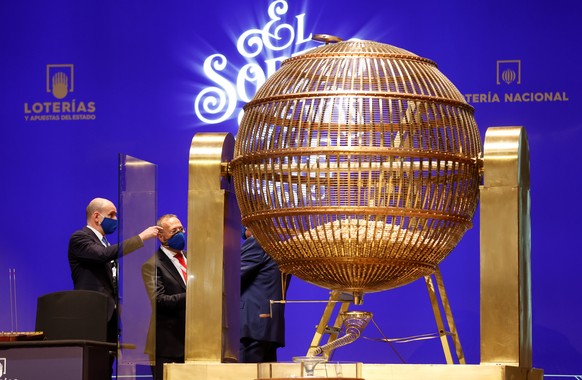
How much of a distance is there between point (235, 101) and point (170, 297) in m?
1.89

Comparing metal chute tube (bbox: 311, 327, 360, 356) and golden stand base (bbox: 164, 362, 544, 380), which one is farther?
metal chute tube (bbox: 311, 327, 360, 356)

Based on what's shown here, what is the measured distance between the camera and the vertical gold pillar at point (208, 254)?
290 centimetres

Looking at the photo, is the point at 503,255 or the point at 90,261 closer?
the point at 503,255

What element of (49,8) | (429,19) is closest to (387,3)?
(429,19)

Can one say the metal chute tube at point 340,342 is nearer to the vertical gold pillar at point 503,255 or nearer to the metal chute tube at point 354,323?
the metal chute tube at point 354,323

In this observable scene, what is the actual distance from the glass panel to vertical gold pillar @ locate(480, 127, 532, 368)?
129 cm

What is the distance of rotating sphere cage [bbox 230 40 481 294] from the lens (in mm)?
2719

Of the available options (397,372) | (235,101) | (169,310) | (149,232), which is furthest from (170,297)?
(397,372)

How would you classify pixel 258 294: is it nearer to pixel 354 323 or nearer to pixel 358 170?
pixel 354 323

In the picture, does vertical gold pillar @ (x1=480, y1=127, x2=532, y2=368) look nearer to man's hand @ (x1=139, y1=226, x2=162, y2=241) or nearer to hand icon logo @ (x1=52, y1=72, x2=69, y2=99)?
man's hand @ (x1=139, y1=226, x2=162, y2=241)

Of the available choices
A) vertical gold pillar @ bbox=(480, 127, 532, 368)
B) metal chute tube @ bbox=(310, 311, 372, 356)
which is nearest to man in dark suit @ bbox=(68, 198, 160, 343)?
metal chute tube @ bbox=(310, 311, 372, 356)

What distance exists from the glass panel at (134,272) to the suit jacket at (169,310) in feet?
2.39

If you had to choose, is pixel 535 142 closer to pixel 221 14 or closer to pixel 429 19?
pixel 429 19

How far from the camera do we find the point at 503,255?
273 cm
